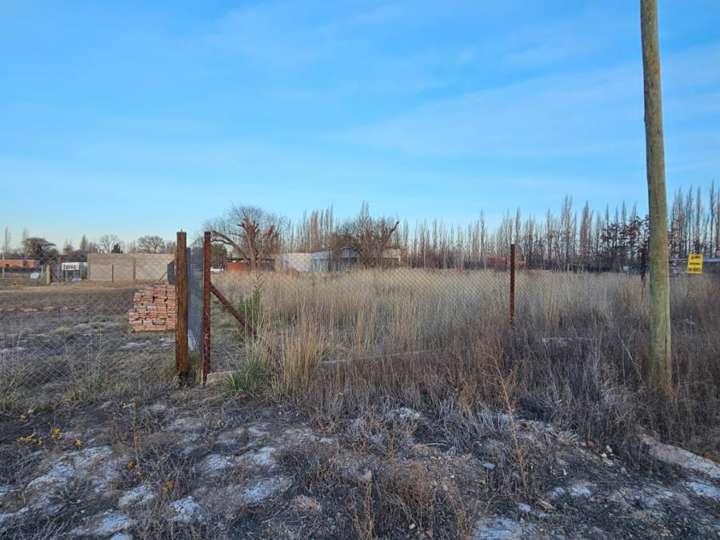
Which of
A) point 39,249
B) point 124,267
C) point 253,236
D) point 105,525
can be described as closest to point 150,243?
point 39,249

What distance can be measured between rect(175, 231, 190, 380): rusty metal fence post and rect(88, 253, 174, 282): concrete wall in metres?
35.2

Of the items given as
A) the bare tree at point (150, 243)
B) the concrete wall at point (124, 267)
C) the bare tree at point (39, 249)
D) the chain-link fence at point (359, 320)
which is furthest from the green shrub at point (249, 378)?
the bare tree at point (150, 243)

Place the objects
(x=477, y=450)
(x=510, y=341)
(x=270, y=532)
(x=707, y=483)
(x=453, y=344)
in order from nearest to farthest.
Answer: (x=270, y=532)
(x=707, y=483)
(x=477, y=450)
(x=453, y=344)
(x=510, y=341)

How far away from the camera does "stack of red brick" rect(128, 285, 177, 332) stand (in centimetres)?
826

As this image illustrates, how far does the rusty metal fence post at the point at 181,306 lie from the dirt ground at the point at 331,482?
2.90 feet

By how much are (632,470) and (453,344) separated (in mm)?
2201

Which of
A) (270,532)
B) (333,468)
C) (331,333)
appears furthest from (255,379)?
(270,532)

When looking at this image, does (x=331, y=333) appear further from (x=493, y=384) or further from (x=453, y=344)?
(x=493, y=384)

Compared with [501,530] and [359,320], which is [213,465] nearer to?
[501,530]

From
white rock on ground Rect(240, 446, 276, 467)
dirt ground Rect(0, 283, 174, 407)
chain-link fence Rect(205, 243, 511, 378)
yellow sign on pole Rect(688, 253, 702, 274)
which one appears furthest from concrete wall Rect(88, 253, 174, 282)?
white rock on ground Rect(240, 446, 276, 467)

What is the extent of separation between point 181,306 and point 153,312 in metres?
5.03

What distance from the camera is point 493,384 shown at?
11.8 ft

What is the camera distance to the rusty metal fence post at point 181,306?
13.2ft

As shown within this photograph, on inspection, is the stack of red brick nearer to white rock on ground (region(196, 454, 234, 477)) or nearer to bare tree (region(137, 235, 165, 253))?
white rock on ground (region(196, 454, 234, 477))
